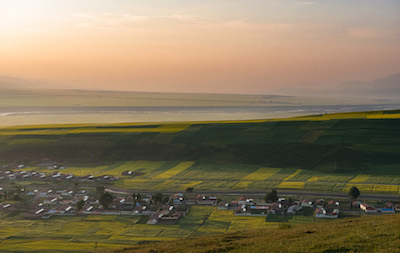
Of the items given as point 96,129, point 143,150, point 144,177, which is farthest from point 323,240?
point 96,129

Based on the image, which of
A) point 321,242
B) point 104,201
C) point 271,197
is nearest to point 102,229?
point 104,201

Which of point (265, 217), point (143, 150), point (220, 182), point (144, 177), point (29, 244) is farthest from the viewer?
point (143, 150)

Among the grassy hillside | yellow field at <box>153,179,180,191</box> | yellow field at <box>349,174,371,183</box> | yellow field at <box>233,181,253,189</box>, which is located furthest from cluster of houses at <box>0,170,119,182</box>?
yellow field at <box>349,174,371,183</box>

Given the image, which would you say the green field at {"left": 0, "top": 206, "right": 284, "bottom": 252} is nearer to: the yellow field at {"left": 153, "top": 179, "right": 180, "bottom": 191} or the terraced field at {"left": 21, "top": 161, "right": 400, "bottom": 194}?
the yellow field at {"left": 153, "top": 179, "right": 180, "bottom": 191}

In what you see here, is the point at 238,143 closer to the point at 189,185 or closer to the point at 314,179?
the point at 314,179

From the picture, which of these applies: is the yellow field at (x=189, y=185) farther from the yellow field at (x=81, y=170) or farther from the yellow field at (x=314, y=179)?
the yellow field at (x=81, y=170)

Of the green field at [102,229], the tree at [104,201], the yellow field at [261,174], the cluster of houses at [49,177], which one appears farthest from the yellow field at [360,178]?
the cluster of houses at [49,177]

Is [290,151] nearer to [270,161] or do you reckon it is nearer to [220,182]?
[270,161]
